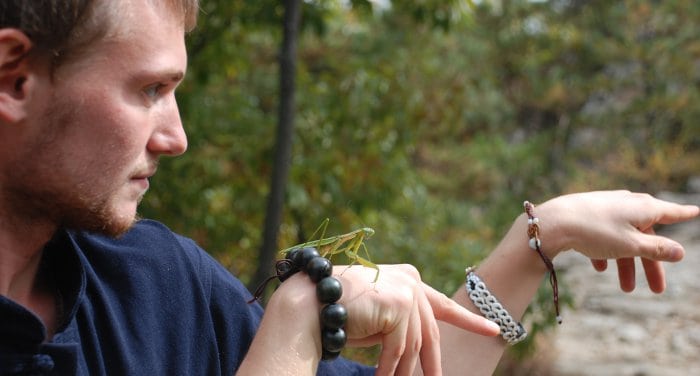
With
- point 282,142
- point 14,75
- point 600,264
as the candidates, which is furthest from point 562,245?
point 282,142

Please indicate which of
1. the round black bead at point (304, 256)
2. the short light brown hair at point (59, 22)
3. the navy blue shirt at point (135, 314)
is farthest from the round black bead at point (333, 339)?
the short light brown hair at point (59, 22)

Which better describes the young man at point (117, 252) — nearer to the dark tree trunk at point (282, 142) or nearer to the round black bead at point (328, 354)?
the round black bead at point (328, 354)

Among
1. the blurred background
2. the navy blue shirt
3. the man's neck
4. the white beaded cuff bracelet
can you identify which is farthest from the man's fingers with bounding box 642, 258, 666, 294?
the blurred background

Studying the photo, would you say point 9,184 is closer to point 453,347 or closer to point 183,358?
point 183,358

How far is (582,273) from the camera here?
28.2 ft

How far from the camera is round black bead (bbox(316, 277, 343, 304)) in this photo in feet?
4.03

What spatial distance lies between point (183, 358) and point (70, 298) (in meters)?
0.23

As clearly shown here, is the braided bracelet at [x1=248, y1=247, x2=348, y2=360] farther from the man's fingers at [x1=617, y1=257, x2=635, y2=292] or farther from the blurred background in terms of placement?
the blurred background

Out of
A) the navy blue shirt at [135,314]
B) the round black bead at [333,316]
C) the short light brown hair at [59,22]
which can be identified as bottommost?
the navy blue shirt at [135,314]

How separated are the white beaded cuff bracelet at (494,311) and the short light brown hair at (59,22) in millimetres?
906

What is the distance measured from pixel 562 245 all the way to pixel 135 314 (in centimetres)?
84

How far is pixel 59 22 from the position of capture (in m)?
1.10

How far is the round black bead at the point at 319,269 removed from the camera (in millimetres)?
1248

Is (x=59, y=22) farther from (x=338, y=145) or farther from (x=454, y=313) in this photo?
(x=338, y=145)
